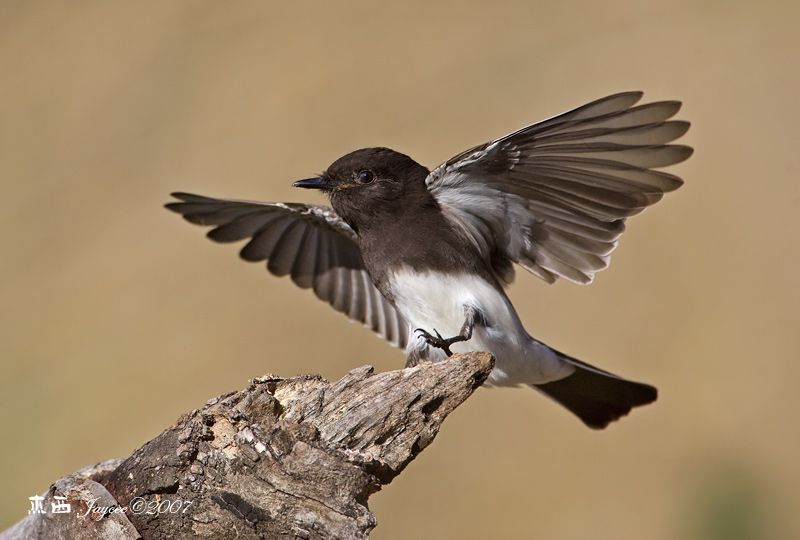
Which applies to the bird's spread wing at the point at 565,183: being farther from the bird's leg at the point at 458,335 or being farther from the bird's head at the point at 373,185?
the bird's leg at the point at 458,335

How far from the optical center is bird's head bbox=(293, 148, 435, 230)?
6199mm

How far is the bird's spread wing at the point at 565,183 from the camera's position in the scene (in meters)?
5.45

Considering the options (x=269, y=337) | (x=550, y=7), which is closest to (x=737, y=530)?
(x=269, y=337)

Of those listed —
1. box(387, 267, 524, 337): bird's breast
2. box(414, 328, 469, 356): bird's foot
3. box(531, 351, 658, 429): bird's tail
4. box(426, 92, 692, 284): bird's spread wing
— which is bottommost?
box(414, 328, 469, 356): bird's foot

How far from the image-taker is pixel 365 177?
249 inches

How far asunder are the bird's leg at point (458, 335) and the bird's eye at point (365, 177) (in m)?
0.97

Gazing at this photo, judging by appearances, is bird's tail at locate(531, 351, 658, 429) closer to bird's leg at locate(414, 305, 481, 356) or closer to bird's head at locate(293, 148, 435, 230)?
bird's leg at locate(414, 305, 481, 356)

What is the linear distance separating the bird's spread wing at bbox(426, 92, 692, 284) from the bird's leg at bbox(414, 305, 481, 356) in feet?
1.86

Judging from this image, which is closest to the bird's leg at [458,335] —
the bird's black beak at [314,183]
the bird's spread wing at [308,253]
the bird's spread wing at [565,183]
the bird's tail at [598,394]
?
the bird's spread wing at [565,183]

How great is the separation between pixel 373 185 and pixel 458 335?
3.41 feet

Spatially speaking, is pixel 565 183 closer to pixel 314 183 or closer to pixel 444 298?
pixel 444 298

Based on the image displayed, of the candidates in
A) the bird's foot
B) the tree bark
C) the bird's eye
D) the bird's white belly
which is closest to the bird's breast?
the bird's white belly

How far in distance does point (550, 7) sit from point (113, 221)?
212 inches

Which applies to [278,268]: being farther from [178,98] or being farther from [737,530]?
[178,98]
